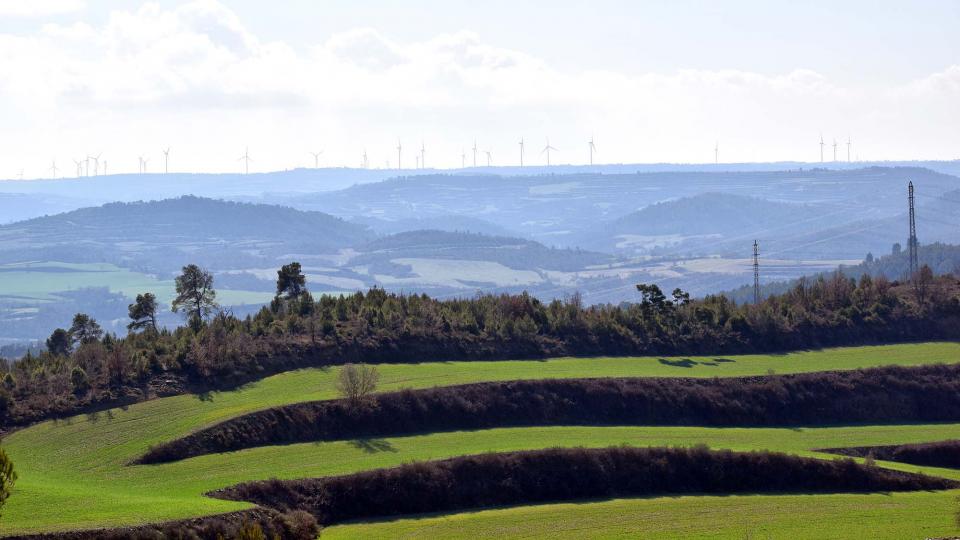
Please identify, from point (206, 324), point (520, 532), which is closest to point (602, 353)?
point (206, 324)

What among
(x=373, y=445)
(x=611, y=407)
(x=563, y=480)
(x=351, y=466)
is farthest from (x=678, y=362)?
(x=351, y=466)

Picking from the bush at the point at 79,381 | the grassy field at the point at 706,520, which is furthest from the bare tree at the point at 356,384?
the bush at the point at 79,381

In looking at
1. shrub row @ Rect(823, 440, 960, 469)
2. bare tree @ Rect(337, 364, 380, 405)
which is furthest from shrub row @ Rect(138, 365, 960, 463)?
shrub row @ Rect(823, 440, 960, 469)

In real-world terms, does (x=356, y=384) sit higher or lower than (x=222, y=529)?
higher

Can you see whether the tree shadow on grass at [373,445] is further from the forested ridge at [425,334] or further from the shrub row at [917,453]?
the shrub row at [917,453]

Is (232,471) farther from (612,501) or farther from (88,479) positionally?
(612,501)

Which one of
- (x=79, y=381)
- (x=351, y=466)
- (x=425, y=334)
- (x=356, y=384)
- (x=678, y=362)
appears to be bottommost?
(x=351, y=466)

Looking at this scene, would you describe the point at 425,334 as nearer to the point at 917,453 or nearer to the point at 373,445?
the point at 373,445

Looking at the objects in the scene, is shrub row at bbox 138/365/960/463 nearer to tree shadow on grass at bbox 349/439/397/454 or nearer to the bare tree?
the bare tree
